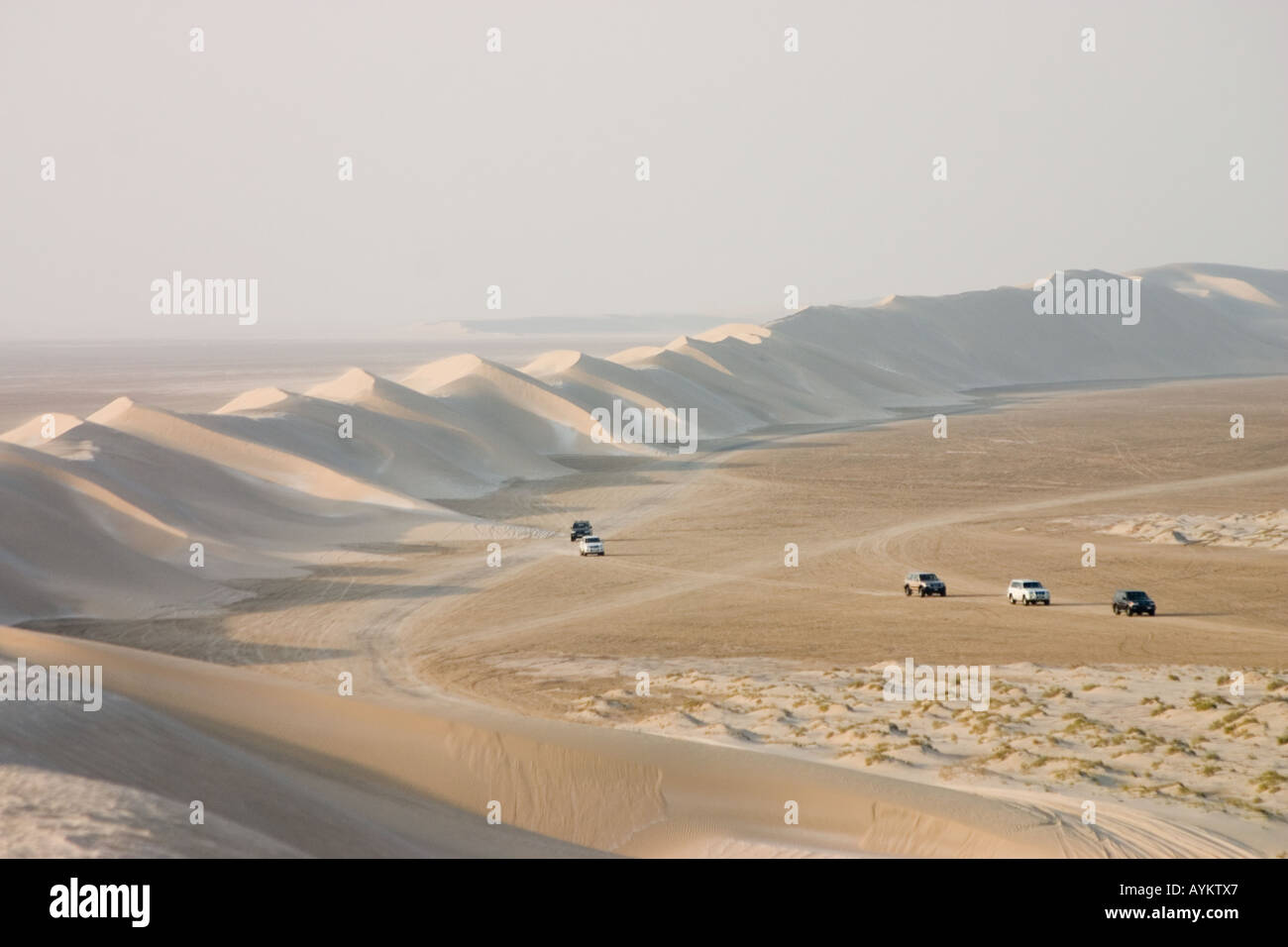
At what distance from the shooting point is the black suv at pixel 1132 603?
99.8 feet

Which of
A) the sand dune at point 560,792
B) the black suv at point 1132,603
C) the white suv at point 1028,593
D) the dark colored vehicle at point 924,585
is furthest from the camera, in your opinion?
the dark colored vehicle at point 924,585

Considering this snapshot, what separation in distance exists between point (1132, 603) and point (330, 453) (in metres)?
38.1

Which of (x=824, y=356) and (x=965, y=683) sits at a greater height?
(x=824, y=356)

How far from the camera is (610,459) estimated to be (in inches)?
2803

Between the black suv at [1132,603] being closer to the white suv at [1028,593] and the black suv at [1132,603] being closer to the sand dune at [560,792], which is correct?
the white suv at [1028,593]

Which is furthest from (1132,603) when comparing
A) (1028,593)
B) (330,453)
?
(330,453)

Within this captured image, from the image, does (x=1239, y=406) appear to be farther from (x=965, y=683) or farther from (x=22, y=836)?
(x=22, y=836)

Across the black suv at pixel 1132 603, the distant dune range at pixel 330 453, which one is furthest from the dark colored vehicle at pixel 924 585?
the distant dune range at pixel 330 453

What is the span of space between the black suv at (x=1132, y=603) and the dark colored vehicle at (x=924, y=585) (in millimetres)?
4630

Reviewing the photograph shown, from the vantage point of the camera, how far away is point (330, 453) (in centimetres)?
5872
